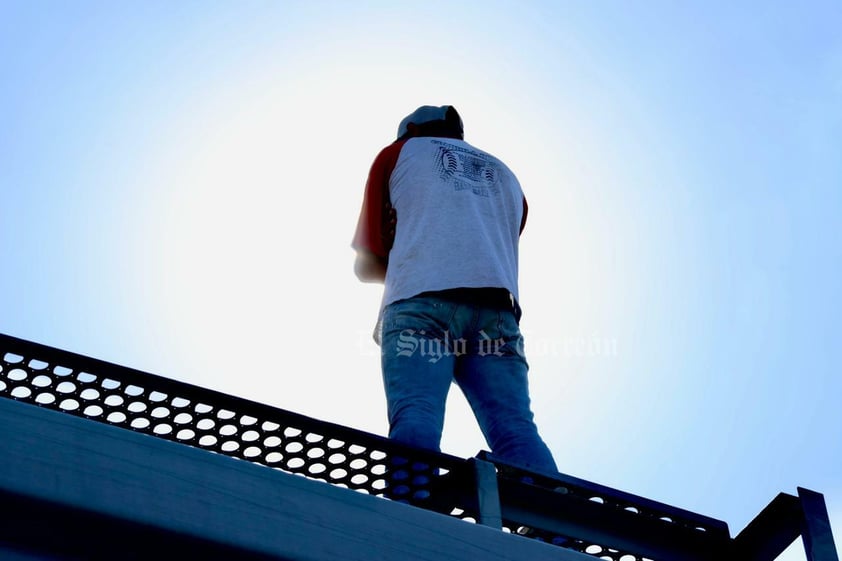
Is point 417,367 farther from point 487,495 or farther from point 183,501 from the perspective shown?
point 183,501

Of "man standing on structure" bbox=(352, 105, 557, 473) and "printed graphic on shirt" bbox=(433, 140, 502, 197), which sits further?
"printed graphic on shirt" bbox=(433, 140, 502, 197)

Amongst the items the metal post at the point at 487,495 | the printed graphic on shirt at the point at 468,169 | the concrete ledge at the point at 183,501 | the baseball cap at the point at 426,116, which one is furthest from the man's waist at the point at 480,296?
the concrete ledge at the point at 183,501

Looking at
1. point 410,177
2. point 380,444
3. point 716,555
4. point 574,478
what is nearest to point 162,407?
point 380,444

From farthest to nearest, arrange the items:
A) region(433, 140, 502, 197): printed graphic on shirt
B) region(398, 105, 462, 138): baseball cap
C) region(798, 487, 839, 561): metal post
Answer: region(398, 105, 462, 138): baseball cap, region(433, 140, 502, 197): printed graphic on shirt, region(798, 487, 839, 561): metal post

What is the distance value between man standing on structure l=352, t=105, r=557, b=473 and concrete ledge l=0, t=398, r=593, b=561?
124 cm

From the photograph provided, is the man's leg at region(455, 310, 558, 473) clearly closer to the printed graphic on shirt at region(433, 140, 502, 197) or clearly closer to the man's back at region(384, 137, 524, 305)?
the man's back at region(384, 137, 524, 305)

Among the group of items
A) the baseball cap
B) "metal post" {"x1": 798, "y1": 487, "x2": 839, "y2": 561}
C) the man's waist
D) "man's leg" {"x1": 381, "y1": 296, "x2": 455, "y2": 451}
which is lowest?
"metal post" {"x1": 798, "y1": 487, "x2": 839, "y2": 561}

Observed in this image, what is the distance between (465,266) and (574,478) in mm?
1359

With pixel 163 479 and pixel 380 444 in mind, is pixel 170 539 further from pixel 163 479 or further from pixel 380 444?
pixel 380 444

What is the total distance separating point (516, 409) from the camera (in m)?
3.62

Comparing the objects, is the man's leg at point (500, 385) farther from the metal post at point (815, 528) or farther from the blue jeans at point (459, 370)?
the metal post at point (815, 528)

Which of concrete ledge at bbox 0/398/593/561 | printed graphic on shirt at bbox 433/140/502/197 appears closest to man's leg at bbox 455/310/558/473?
printed graphic on shirt at bbox 433/140/502/197

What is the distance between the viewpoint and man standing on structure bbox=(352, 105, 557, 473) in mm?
Result: 3469

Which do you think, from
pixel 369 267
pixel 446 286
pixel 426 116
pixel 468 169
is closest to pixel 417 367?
pixel 446 286
